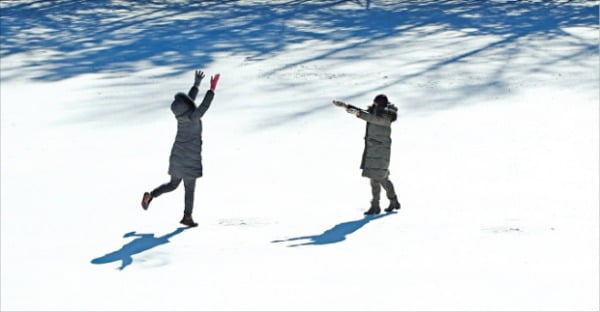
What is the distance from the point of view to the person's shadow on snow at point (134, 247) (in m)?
8.56

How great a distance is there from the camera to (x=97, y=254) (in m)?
8.75

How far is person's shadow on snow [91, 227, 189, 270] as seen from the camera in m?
8.56

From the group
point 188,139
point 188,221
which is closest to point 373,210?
point 188,221

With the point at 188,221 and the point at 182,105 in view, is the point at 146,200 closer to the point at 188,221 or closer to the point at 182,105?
the point at 188,221

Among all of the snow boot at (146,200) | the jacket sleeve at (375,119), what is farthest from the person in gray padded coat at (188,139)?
the jacket sleeve at (375,119)

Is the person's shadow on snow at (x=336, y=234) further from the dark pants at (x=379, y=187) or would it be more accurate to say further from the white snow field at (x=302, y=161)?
the dark pants at (x=379, y=187)

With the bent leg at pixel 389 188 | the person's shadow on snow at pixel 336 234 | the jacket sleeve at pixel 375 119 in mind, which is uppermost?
the jacket sleeve at pixel 375 119

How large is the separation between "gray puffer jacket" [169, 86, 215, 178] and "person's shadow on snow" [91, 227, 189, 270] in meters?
0.51

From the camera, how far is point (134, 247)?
8.98m

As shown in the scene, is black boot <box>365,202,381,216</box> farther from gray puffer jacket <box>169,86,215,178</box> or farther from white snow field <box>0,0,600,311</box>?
gray puffer jacket <box>169,86,215,178</box>

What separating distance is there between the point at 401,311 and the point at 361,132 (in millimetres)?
6445

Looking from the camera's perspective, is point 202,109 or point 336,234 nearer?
point 202,109

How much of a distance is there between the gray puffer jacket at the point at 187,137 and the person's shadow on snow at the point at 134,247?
51 cm

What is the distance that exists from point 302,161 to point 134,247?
3.44m
